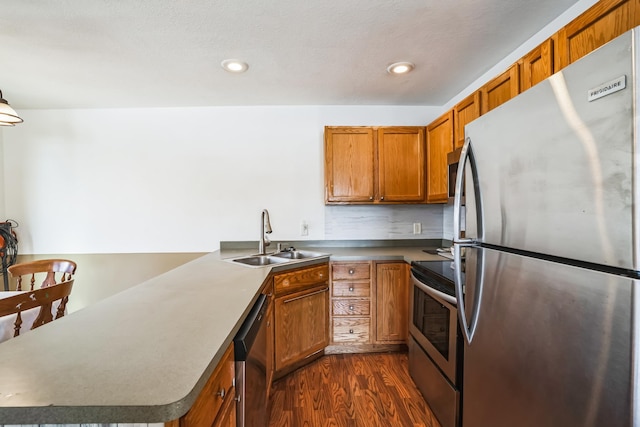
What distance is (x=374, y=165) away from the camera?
8.27 ft

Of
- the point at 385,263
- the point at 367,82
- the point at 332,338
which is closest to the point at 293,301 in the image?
the point at 332,338

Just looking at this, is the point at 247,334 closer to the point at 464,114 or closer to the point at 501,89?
the point at 501,89

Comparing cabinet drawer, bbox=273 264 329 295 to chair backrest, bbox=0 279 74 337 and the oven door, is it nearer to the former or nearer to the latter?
the oven door

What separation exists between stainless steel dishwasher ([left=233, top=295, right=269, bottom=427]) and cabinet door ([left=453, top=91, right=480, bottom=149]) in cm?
179

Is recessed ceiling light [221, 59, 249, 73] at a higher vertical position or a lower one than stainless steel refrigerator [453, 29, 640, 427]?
higher

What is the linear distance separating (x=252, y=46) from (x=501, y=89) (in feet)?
5.02

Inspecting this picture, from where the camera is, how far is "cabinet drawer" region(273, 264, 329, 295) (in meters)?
1.93

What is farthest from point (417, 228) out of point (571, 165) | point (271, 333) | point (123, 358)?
point (123, 358)

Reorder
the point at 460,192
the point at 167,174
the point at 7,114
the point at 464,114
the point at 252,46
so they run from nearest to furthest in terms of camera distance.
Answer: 1. the point at 460,192
2. the point at 7,114
3. the point at 252,46
4. the point at 464,114
5. the point at 167,174

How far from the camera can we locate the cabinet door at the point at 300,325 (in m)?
1.95

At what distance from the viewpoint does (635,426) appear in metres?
0.60

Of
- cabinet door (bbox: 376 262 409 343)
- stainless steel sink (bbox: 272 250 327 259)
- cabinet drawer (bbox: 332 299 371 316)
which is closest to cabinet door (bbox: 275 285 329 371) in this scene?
cabinet drawer (bbox: 332 299 371 316)

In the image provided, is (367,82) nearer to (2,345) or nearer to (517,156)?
(517,156)

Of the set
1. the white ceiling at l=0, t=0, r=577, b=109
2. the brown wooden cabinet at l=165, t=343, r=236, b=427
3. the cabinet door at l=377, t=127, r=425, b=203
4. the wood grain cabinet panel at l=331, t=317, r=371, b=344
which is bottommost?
the wood grain cabinet panel at l=331, t=317, r=371, b=344
